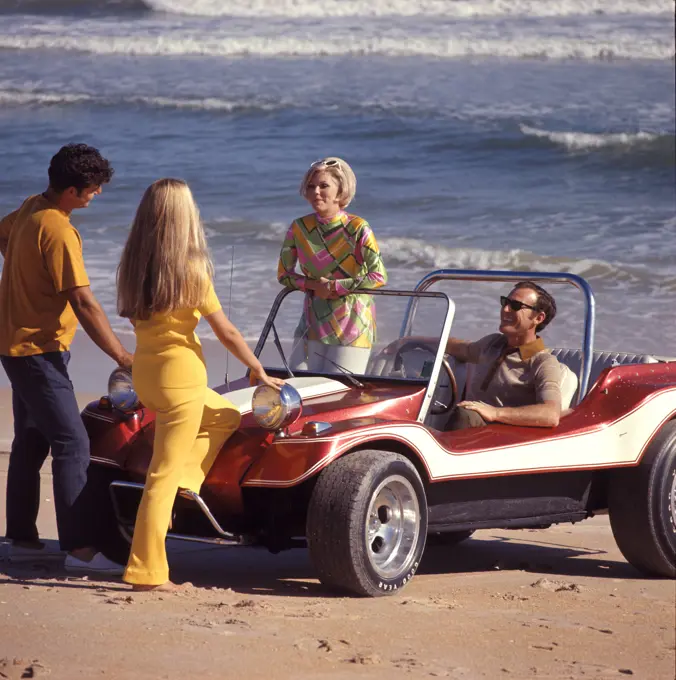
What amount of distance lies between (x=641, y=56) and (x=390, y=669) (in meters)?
27.8

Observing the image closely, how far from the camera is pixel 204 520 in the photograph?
610cm

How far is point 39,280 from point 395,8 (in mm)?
27283

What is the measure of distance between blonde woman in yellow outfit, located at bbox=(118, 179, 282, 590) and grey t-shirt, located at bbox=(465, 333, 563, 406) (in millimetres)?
1239

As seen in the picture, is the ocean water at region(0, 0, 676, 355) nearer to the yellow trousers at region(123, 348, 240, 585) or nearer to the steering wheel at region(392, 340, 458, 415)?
the steering wheel at region(392, 340, 458, 415)

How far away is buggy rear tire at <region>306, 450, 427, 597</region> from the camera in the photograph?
5785 millimetres

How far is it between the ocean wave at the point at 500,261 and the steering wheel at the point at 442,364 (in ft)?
32.4

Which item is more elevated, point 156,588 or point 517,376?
point 517,376

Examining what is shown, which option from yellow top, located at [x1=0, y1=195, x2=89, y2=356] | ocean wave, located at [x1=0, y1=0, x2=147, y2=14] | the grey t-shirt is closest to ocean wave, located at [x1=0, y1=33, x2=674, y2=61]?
ocean wave, located at [x1=0, y1=0, x2=147, y2=14]

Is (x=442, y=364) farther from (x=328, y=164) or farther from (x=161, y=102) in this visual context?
(x=161, y=102)

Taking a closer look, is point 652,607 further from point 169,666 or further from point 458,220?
point 458,220

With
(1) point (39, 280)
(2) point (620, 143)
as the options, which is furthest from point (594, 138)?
(1) point (39, 280)

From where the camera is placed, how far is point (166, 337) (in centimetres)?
584

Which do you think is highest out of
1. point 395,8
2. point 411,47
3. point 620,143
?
point 395,8

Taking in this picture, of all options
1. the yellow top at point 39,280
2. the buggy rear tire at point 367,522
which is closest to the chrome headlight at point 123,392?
the yellow top at point 39,280
